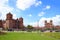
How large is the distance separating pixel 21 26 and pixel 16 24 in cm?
224

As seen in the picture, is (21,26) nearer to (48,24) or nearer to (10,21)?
(10,21)

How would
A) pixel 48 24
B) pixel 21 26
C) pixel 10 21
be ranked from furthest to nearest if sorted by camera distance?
pixel 48 24 < pixel 21 26 < pixel 10 21

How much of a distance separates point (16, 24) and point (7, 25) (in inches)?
274

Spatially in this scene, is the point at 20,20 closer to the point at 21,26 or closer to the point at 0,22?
the point at 21,26

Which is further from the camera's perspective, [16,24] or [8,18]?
[16,24]

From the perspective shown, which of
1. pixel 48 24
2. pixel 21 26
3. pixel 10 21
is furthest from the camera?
pixel 48 24

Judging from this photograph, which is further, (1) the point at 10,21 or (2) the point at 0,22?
(2) the point at 0,22

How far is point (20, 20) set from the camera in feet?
200

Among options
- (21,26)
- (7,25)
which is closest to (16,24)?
(21,26)

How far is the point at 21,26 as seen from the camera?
196ft

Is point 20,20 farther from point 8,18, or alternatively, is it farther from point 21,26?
point 8,18

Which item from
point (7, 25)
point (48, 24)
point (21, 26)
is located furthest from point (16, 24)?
point (48, 24)

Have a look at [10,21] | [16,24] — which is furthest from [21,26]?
[10,21]

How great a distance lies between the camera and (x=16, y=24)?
59.7 m
